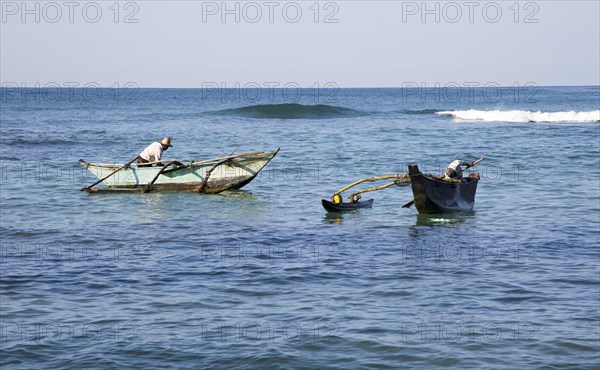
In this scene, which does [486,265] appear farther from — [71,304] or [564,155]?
[564,155]

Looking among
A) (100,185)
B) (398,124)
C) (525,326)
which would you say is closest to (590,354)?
(525,326)

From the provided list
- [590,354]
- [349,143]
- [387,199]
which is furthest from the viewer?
[349,143]

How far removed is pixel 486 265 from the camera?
13.1 m

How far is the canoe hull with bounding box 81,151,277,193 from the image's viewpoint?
838 inches

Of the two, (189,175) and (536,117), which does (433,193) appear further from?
(536,117)

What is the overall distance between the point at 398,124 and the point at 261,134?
11.6 m

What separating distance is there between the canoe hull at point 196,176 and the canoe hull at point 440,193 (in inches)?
217

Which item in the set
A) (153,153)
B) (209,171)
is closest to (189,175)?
(209,171)

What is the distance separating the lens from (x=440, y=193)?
56.1 ft

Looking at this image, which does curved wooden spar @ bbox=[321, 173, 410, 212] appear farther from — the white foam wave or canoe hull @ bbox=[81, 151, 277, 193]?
the white foam wave

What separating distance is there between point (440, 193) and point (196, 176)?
282 inches

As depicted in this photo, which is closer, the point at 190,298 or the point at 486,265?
the point at 190,298

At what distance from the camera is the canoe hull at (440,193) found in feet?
54.6

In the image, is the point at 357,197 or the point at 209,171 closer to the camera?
the point at 357,197
